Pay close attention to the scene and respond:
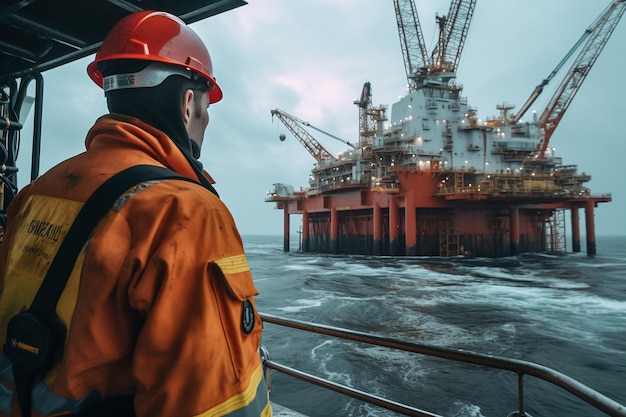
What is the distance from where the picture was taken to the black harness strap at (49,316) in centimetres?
110

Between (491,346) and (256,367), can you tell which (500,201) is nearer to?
(491,346)

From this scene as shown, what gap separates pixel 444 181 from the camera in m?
37.2

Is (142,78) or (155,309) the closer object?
(155,309)

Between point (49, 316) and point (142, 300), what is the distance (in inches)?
13.3

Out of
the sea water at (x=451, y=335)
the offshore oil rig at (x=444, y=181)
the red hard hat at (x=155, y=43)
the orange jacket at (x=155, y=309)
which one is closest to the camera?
the orange jacket at (x=155, y=309)

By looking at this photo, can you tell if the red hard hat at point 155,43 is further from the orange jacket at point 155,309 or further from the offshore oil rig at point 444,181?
the offshore oil rig at point 444,181

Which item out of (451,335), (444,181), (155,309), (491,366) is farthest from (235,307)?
(444,181)

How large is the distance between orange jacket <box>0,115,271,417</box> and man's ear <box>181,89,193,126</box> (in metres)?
0.45

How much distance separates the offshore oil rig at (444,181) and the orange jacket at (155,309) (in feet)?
114

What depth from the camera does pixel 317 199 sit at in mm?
46625

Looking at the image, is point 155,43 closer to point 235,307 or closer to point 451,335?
point 235,307

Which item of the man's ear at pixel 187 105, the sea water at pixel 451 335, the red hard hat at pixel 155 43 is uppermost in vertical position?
the red hard hat at pixel 155 43

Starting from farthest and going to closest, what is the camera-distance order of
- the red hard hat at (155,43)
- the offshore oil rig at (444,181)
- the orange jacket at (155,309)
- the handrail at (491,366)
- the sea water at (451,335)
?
1. the offshore oil rig at (444,181)
2. the sea water at (451,335)
3. the handrail at (491,366)
4. the red hard hat at (155,43)
5. the orange jacket at (155,309)

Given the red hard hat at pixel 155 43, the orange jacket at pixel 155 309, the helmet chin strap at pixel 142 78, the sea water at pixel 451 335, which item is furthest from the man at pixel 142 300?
the sea water at pixel 451 335
